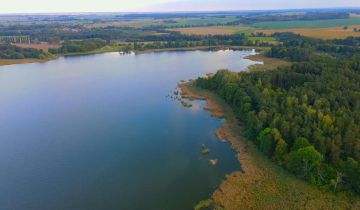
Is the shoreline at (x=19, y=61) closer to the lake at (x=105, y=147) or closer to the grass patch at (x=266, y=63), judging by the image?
the lake at (x=105, y=147)

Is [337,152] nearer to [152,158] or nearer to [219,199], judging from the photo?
[219,199]

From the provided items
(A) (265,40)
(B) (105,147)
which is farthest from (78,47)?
(B) (105,147)

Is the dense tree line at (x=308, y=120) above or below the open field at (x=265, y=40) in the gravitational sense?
below

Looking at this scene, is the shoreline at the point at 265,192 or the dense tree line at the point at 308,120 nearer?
the shoreline at the point at 265,192

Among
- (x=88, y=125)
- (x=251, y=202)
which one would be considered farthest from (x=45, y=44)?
(x=251, y=202)

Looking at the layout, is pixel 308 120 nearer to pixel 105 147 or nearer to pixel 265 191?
pixel 265 191

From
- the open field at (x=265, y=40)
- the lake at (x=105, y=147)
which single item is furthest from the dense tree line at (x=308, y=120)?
the open field at (x=265, y=40)
